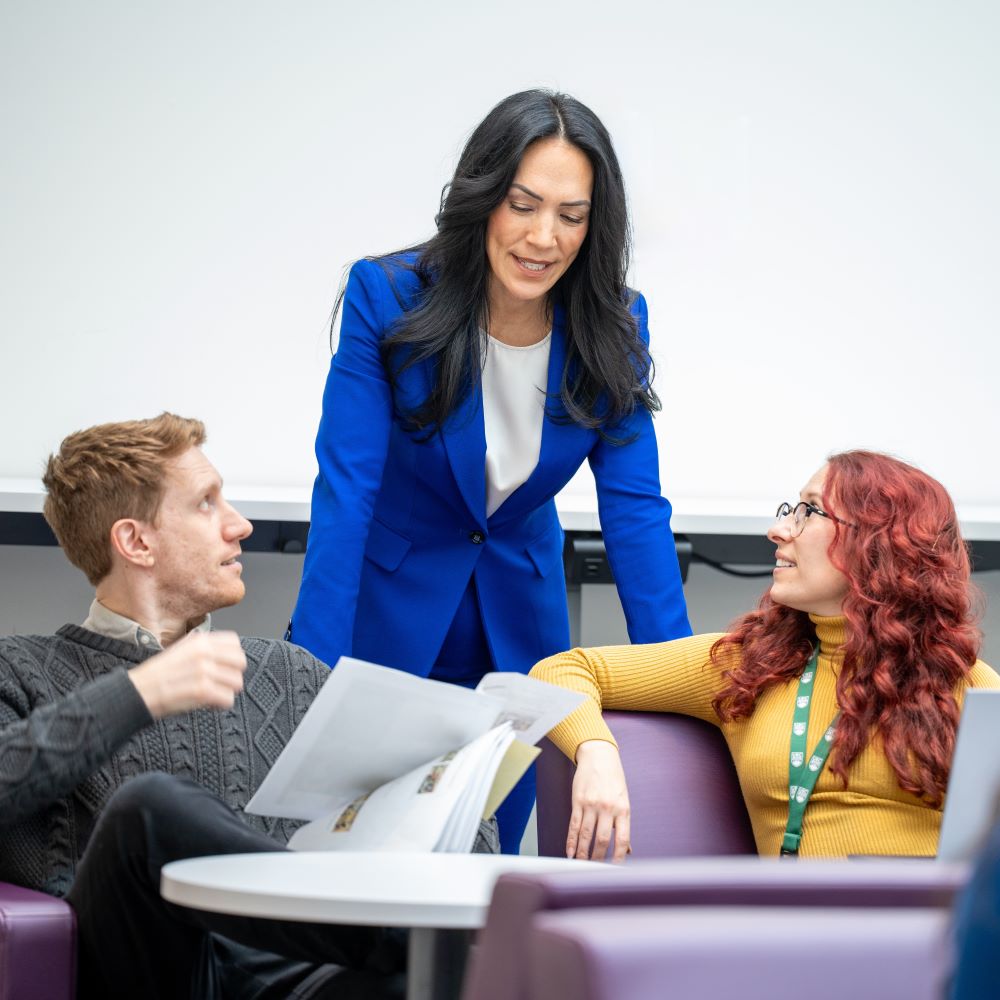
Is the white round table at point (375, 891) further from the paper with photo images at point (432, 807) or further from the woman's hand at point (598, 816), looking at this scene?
the woman's hand at point (598, 816)

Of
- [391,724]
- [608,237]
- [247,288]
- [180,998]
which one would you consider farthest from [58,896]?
[247,288]

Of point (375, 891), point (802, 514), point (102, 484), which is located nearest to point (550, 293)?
point (802, 514)

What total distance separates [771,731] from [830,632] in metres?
0.17

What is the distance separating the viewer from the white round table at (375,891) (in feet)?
3.77

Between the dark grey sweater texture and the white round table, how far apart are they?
196 millimetres

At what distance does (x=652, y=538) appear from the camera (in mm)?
2322

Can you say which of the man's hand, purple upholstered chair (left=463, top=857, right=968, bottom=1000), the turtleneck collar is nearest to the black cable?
the turtleneck collar

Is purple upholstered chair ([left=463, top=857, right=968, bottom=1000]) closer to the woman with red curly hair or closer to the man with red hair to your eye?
the man with red hair

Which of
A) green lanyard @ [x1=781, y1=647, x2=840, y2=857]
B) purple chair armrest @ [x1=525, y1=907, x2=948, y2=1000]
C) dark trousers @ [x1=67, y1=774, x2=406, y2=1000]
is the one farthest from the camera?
green lanyard @ [x1=781, y1=647, x2=840, y2=857]

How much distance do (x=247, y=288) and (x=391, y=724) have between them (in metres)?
2.38

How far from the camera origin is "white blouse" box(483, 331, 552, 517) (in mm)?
2266

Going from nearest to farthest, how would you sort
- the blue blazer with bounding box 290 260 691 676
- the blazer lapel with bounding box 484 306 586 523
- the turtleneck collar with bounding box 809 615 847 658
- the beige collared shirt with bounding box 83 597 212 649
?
the beige collared shirt with bounding box 83 597 212 649, the turtleneck collar with bounding box 809 615 847 658, the blue blazer with bounding box 290 260 691 676, the blazer lapel with bounding box 484 306 586 523

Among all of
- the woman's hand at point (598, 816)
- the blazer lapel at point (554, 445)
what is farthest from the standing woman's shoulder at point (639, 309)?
the woman's hand at point (598, 816)

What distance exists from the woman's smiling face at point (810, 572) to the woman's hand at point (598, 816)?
369 mm
